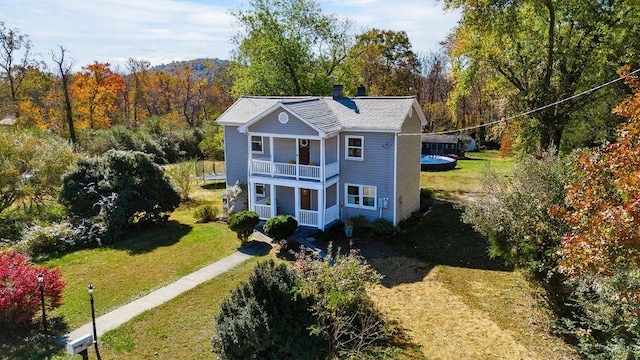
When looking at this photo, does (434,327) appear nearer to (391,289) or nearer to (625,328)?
(391,289)

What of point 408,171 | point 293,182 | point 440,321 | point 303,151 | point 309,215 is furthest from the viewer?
point 408,171

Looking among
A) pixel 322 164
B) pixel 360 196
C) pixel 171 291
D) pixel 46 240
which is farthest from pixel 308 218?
pixel 46 240

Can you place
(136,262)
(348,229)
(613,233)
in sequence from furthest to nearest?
1. (348,229)
2. (136,262)
3. (613,233)

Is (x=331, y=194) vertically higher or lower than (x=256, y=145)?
lower

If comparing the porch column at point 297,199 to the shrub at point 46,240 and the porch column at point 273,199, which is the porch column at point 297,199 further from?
the shrub at point 46,240

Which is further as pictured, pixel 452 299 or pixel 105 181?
pixel 105 181

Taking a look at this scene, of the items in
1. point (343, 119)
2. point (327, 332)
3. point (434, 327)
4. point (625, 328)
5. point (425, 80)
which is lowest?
point (434, 327)

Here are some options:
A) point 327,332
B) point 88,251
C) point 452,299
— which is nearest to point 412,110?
point 452,299

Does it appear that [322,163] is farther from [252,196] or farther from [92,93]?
[92,93]
